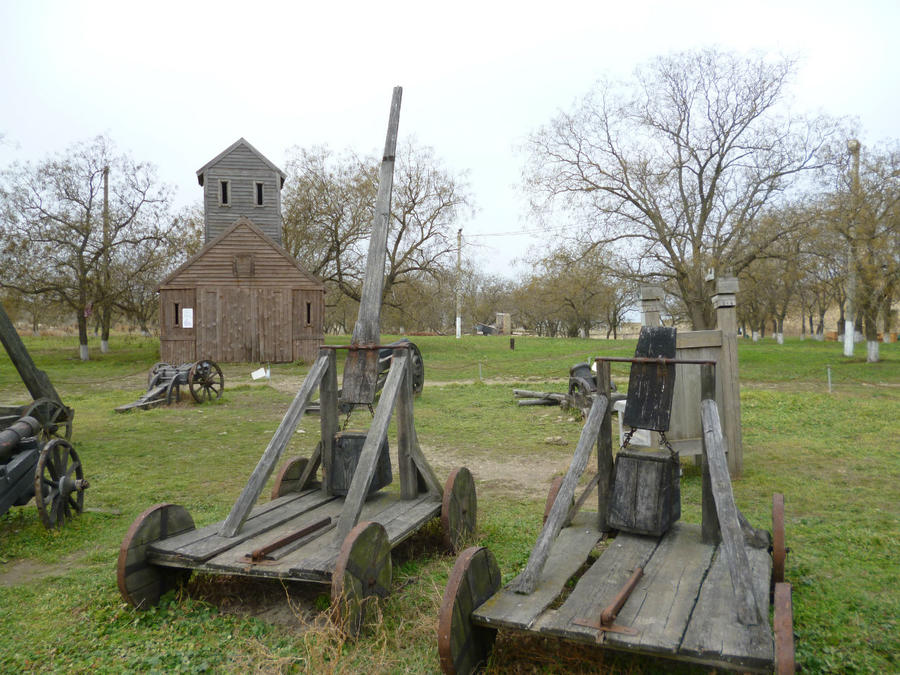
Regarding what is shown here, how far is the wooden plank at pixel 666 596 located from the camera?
2641 mm

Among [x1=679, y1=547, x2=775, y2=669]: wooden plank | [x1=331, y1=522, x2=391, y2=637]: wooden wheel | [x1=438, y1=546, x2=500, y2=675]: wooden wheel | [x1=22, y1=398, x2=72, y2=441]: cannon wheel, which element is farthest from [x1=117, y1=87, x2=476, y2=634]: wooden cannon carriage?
[x1=22, y1=398, x2=72, y2=441]: cannon wheel

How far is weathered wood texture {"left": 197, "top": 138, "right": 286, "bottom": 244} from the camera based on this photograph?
24.3 metres

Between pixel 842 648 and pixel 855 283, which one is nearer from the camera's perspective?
pixel 842 648

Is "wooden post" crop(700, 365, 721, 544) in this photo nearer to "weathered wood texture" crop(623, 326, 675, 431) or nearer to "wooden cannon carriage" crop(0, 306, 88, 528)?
"weathered wood texture" crop(623, 326, 675, 431)

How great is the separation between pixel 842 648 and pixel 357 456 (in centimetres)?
331

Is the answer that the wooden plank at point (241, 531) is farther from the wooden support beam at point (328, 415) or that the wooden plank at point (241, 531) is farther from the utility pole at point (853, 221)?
the utility pole at point (853, 221)

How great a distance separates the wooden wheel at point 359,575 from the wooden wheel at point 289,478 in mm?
1706

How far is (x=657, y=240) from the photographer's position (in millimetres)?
19969

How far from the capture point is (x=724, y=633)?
2.69 m

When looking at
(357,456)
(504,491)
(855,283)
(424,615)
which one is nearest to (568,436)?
(504,491)

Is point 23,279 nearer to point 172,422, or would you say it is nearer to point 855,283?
point 172,422

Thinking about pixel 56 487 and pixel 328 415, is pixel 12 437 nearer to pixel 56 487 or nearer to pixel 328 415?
pixel 56 487

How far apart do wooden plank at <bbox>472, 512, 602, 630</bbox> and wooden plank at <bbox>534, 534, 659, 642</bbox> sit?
0.07 meters

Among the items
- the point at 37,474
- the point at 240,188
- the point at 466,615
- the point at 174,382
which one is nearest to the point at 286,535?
the point at 466,615
